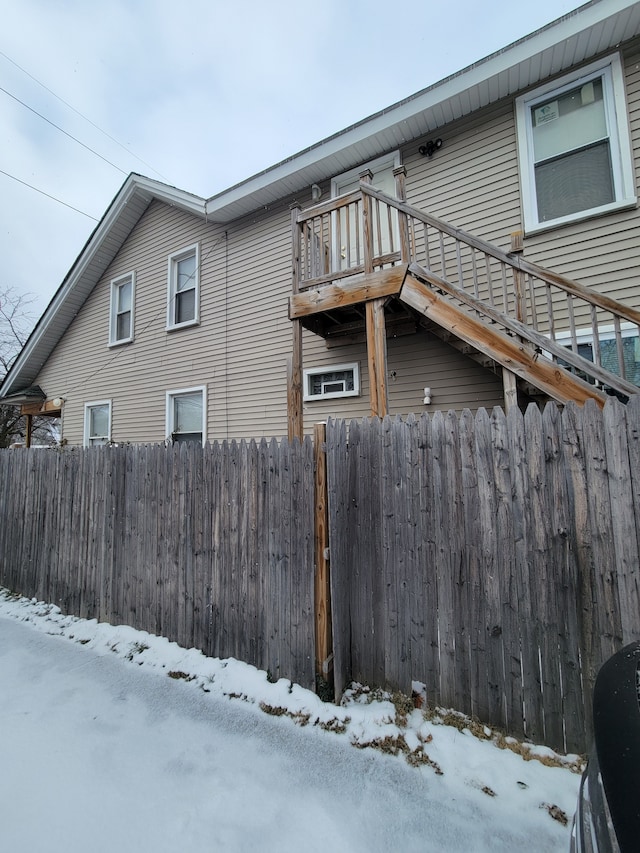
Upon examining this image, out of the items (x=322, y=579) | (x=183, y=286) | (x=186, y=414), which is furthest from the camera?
(x=183, y=286)

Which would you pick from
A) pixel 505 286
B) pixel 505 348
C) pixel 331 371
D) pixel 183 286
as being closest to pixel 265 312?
pixel 331 371

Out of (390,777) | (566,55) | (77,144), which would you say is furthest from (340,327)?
(77,144)

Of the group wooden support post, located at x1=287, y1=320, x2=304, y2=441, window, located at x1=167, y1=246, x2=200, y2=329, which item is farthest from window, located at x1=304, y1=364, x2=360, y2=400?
window, located at x1=167, y1=246, x2=200, y2=329

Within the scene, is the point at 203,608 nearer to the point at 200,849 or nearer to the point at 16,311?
the point at 200,849

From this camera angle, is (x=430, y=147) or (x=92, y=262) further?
(x=92, y=262)

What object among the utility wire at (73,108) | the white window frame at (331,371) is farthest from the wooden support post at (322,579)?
the utility wire at (73,108)

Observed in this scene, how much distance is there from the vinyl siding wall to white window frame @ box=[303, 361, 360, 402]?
3.8 inches

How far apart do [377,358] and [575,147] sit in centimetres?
362

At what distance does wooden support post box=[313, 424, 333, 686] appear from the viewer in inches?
112

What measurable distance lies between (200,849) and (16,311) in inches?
951

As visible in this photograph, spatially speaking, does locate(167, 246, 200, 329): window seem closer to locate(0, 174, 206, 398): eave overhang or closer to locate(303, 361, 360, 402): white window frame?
locate(0, 174, 206, 398): eave overhang

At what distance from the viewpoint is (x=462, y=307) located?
4902mm

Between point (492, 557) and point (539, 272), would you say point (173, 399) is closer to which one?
point (539, 272)

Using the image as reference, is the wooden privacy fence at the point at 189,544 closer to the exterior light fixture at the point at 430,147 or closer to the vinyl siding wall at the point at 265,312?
the vinyl siding wall at the point at 265,312
